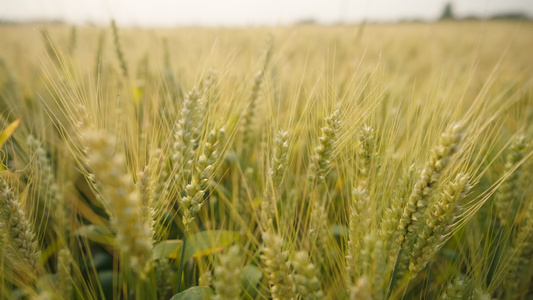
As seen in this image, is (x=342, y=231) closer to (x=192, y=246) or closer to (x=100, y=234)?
(x=192, y=246)

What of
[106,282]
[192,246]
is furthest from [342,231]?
[106,282]

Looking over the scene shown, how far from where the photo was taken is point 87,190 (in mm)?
1381

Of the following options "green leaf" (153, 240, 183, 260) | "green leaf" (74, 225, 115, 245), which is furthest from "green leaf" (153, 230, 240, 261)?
"green leaf" (74, 225, 115, 245)

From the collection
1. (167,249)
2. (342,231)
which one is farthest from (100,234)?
(342,231)

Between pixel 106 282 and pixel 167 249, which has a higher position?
pixel 167 249

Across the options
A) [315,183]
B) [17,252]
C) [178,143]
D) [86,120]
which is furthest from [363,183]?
[17,252]

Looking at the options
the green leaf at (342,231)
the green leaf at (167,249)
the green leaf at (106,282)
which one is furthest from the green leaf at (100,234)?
the green leaf at (342,231)

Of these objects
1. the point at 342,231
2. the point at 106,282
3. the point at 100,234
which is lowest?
the point at 106,282

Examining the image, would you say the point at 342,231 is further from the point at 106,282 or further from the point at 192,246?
the point at 106,282

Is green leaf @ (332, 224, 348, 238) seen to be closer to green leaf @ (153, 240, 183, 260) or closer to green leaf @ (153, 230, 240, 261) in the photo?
green leaf @ (153, 230, 240, 261)

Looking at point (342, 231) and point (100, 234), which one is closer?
point (342, 231)

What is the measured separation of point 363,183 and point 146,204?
0.55 meters

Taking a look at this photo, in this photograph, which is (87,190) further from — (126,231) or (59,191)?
(126,231)

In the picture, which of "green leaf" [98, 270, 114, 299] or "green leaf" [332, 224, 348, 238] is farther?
"green leaf" [98, 270, 114, 299]
